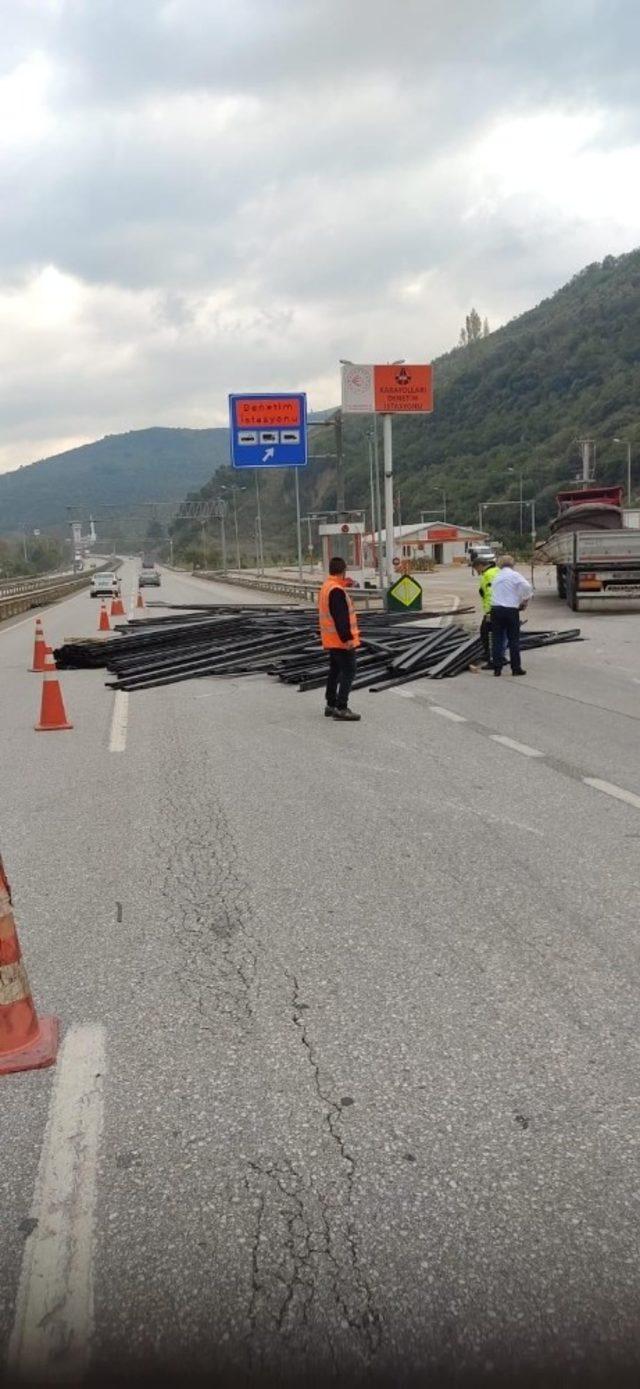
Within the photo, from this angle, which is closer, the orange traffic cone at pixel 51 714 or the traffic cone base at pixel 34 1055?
the traffic cone base at pixel 34 1055

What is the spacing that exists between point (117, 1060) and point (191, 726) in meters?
7.92

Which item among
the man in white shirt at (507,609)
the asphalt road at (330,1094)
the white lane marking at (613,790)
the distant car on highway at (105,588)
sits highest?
the man in white shirt at (507,609)

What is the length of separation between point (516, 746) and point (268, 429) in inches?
1012

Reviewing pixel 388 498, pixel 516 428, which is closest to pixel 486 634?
pixel 388 498

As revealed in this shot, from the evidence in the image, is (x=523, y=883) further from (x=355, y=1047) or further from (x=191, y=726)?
(x=191, y=726)

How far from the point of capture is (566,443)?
422 feet

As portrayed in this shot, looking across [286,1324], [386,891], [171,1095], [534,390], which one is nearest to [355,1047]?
[171,1095]

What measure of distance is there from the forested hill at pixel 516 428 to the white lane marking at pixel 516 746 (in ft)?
357

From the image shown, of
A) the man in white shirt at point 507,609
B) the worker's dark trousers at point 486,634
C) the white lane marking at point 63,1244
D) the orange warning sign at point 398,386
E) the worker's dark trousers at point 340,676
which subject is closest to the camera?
the white lane marking at point 63,1244

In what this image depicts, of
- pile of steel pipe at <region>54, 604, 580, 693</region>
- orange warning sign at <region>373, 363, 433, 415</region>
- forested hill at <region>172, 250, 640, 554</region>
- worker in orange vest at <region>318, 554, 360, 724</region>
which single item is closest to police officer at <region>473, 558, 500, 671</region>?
pile of steel pipe at <region>54, 604, 580, 693</region>

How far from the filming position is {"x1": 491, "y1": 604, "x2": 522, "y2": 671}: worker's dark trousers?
14.2m

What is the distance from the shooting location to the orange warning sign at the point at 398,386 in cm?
3084

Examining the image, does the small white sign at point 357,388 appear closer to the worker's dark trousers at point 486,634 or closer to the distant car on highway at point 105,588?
the worker's dark trousers at point 486,634

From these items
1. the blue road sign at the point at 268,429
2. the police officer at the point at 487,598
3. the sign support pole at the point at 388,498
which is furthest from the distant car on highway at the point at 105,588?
the police officer at the point at 487,598
